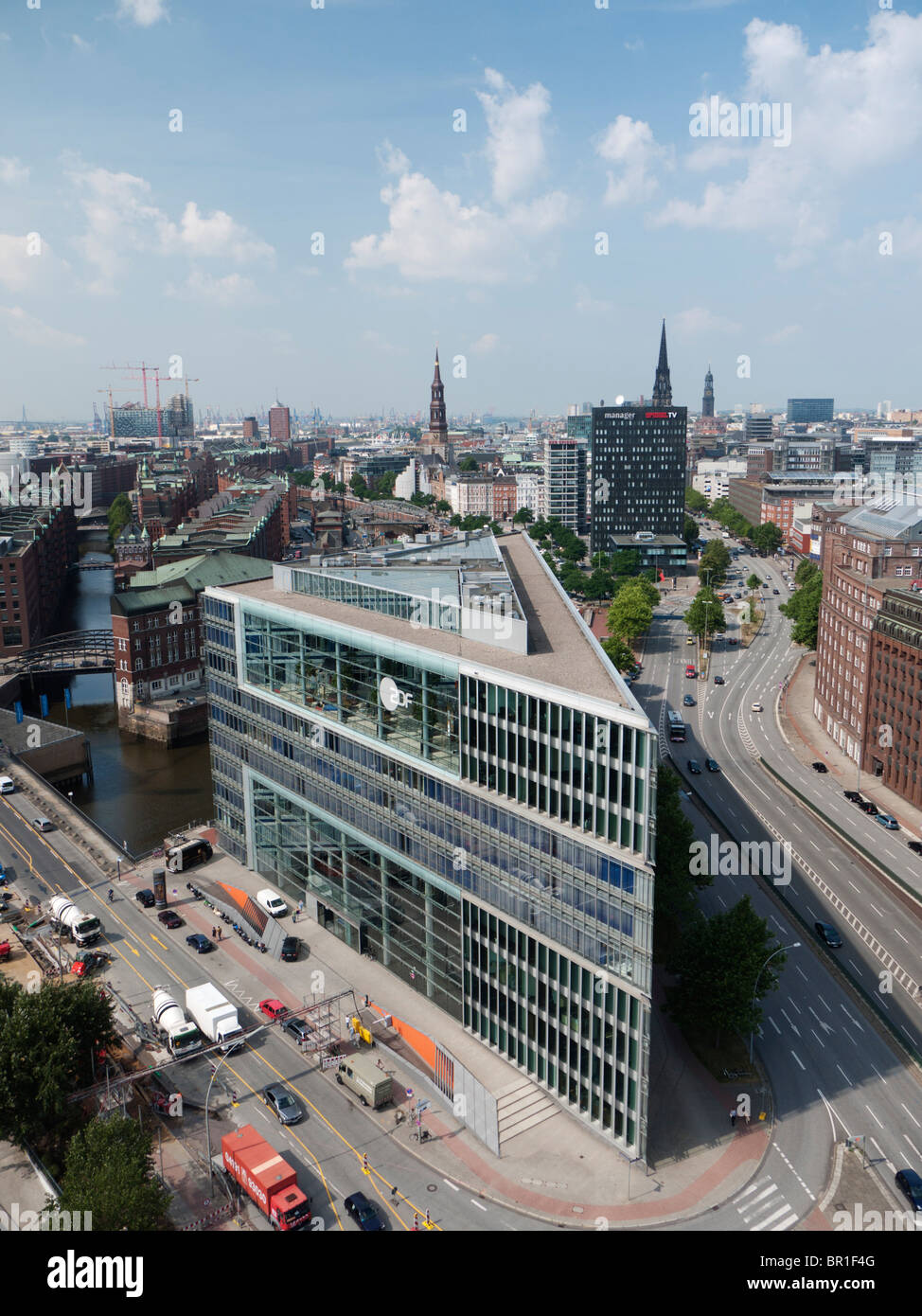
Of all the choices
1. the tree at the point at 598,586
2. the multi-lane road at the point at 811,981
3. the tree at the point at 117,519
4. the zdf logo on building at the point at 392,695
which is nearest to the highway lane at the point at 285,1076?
the multi-lane road at the point at 811,981

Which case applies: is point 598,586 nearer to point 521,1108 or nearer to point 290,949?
point 290,949

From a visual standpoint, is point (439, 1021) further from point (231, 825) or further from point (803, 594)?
point (803, 594)

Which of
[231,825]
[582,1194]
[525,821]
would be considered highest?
[525,821]

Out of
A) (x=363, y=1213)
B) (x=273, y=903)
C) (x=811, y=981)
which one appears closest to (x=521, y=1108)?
(x=363, y=1213)

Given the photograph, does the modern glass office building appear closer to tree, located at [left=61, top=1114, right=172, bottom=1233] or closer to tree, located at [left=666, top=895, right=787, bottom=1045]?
tree, located at [left=666, top=895, right=787, bottom=1045]

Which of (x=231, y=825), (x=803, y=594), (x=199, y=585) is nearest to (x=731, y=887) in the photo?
(x=231, y=825)

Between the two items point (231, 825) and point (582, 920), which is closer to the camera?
point (582, 920)

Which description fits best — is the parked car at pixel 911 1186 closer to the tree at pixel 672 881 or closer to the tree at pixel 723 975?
the tree at pixel 723 975
